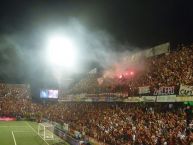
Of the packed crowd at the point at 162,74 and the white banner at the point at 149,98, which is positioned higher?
the packed crowd at the point at 162,74

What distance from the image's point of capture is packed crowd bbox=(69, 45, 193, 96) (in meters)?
26.3

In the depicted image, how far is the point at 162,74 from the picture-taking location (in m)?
29.6

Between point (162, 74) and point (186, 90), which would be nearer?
point (186, 90)

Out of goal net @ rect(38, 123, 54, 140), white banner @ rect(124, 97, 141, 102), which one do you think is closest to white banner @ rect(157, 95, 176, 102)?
white banner @ rect(124, 97, 141, 102)

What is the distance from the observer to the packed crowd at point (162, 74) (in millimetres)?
26333

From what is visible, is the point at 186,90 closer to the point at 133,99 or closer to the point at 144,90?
the point at 144,90

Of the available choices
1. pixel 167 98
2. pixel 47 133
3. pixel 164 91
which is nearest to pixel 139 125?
pixel 167 98

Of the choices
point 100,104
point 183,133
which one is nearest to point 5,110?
point 100,104

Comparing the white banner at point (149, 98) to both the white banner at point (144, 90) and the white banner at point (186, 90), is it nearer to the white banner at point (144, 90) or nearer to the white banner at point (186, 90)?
the white banner at point (144, 90)

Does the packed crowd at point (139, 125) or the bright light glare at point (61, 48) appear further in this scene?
the bright light glare at point (61, 48)


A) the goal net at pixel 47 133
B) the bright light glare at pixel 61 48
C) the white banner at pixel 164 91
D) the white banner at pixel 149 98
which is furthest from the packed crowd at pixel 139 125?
the bright light glare at pixel 61 48

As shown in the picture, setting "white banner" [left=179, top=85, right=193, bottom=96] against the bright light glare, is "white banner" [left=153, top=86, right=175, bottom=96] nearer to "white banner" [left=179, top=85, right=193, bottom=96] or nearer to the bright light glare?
"white banner" [left=179, top=85, right=193, bottom=96]

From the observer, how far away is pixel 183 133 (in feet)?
67.1

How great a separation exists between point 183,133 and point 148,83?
Result: 401 inches
